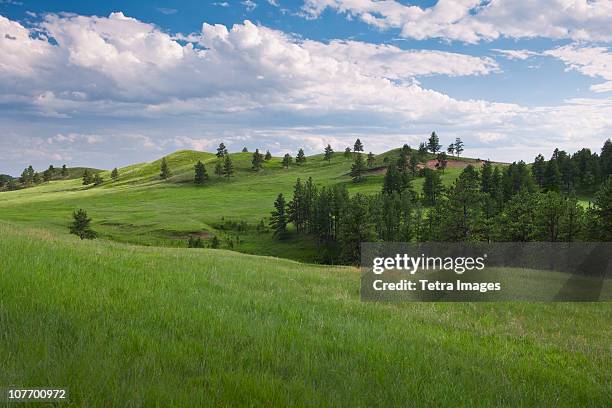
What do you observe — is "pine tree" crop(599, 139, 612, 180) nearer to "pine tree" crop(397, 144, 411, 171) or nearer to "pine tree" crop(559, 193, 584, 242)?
"pine tree" crop(397, 144, 411, 171)

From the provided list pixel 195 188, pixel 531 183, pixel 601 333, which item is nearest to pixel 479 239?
pixel 531 183

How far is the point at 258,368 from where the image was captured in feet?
18.0

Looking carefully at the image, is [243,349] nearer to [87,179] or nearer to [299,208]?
[299,208]

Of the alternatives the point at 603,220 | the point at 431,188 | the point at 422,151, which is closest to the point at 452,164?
the point at 422,151

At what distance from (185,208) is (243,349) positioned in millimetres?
125126

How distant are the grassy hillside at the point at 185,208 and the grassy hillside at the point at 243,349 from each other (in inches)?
2396

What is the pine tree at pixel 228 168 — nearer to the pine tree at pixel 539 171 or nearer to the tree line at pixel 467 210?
the tree line at pixel 467 210

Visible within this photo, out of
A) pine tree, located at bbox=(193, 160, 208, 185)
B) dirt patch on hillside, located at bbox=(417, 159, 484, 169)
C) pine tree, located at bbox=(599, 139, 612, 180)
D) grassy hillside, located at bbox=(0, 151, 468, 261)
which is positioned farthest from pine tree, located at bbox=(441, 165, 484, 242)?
pine tree, located at bbox=(193, 160, 208, 185)

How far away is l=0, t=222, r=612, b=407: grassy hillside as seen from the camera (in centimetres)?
463

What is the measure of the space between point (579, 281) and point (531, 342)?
28.6 metres

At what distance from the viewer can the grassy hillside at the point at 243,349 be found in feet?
15.2

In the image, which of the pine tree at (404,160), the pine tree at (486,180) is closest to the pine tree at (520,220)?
the pine tree at (486,180)

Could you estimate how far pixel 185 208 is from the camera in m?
126

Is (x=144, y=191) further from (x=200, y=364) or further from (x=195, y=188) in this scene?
(x=200, y=364)
